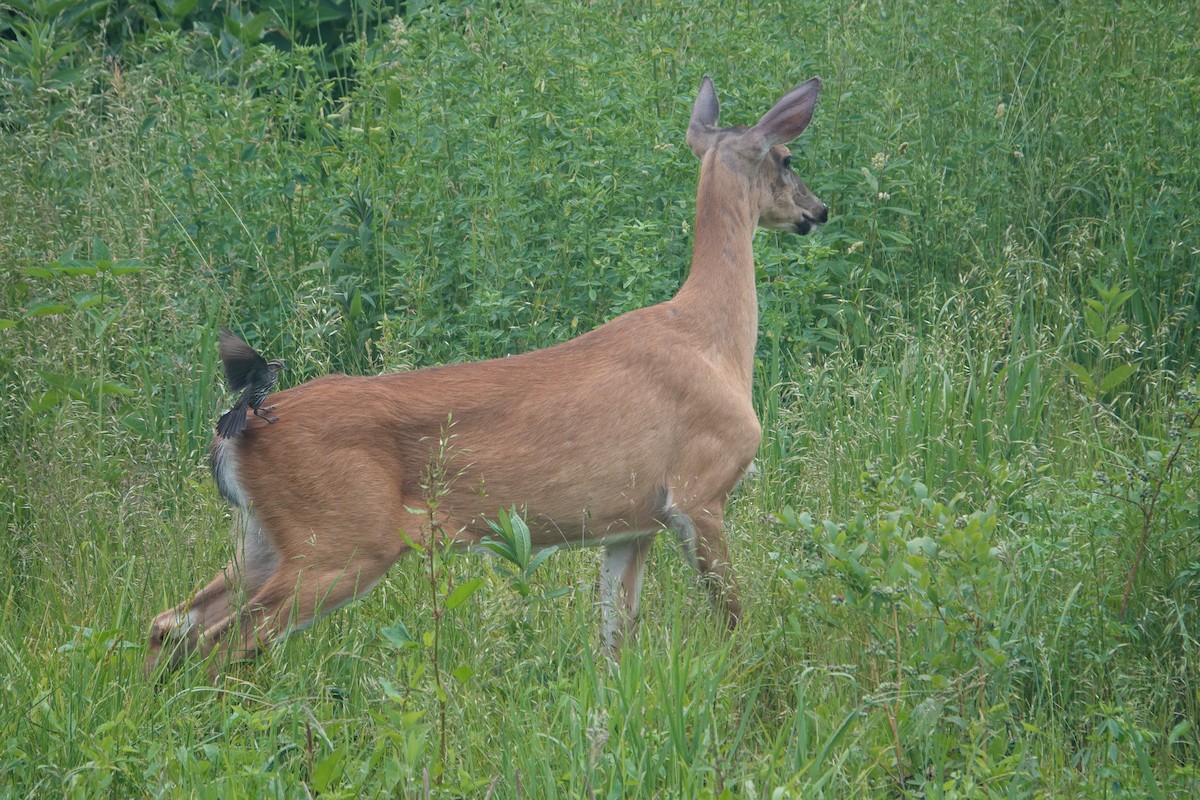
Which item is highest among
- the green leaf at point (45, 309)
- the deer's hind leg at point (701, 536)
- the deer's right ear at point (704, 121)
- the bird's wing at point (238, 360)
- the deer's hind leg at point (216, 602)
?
the deer's right ear at point (704, 121)

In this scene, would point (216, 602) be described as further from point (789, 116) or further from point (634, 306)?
point (789, 116)

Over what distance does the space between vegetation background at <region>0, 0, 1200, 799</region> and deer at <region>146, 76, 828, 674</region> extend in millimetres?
154

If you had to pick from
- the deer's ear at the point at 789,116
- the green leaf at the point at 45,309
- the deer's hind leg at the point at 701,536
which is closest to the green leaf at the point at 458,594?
the deer's hind leg at the point at 701,536

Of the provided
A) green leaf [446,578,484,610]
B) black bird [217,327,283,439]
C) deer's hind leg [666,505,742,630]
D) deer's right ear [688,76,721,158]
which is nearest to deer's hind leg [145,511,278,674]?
black bird [217,327,283,439]

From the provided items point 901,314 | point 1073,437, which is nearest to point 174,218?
point 901,314

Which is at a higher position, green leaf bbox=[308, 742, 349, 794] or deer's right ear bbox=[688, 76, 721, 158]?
deer's right ear bbox=[688, 76, 721, 158]

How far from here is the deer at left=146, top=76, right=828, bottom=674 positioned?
384cm

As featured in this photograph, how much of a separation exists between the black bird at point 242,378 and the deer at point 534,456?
11cm

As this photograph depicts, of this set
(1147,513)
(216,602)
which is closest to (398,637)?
(216,602)

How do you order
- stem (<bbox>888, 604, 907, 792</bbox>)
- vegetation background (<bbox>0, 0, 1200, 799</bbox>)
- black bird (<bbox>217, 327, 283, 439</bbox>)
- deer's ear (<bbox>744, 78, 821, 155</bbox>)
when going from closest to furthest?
stem (<bbox>888, 604, 907, 792</bbox>), vegetation background (<bbox>0, 0, 1200, 799</bbox>), black bird (<bbox>217, 327, 283, 439</bbox>), deer's ear (<bbox>744, 78, 821, 155</bbox>)

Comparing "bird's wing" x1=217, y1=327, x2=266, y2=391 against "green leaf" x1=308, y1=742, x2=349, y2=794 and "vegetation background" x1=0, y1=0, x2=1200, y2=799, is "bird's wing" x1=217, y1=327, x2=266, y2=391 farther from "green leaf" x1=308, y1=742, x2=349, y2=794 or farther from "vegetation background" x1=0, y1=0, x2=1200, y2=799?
"green leaf" x1=308, y1=742, x2=349, y2=794

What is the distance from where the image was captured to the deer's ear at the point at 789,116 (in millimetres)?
4816

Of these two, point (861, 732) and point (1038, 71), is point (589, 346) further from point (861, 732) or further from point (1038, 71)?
point (1038, 71)

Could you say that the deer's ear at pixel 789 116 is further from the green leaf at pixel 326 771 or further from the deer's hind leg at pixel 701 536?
the green leaf at pixel 326 771
